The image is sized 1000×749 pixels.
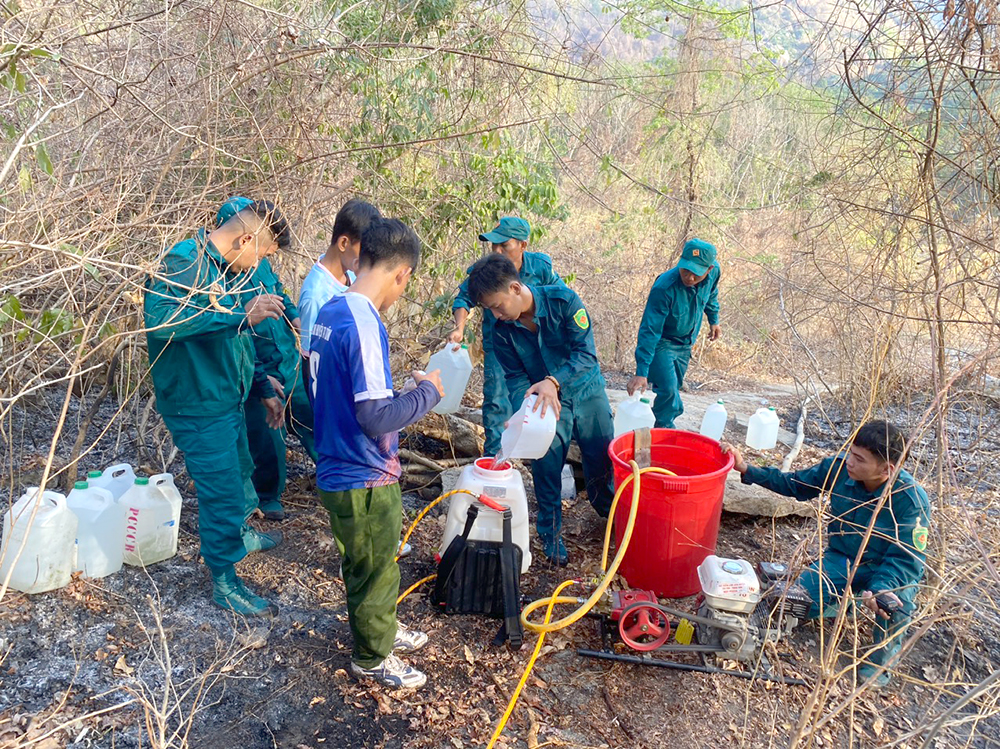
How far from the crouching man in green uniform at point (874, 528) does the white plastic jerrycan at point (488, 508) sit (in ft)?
3.95

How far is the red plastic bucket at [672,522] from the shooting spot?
3.62 m

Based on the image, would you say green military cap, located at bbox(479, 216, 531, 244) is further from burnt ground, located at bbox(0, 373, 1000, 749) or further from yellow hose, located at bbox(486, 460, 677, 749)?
burnt ground, located at bbox(0, 373, 1000, 749)

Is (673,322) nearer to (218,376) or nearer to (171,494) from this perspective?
(218,376)

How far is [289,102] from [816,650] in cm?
464

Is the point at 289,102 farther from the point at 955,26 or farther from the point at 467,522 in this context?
the point at 955,26

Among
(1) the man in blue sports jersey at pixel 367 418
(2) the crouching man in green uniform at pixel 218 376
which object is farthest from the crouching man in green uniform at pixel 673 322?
(2) the crouching man in green uniform at pixel 218 376

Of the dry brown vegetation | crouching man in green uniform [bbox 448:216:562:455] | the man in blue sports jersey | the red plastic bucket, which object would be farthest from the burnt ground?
crouching man in green uniform [bbox 448:216:562:455]

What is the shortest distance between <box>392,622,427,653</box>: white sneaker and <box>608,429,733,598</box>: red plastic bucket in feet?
3.93

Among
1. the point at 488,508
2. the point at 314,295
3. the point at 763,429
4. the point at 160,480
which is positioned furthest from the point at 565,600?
the point at 763,429

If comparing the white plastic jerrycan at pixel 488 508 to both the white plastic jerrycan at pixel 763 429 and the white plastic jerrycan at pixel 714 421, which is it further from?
the white plastic jerrycan at pixel 763 429

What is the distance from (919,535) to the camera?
3297mm

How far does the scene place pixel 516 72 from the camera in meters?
5.86

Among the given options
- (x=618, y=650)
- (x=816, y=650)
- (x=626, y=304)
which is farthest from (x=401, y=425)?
(x=626, y=304)

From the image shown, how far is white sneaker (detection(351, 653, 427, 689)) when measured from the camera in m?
3.12
